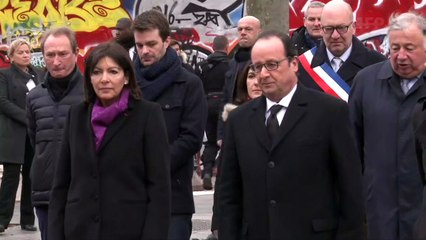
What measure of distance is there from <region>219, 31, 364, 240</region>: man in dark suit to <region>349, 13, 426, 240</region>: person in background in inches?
47.3

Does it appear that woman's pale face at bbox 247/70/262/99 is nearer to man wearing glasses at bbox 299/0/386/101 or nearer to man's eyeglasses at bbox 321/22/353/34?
man wearing glasses at bbox 299/0/386/101

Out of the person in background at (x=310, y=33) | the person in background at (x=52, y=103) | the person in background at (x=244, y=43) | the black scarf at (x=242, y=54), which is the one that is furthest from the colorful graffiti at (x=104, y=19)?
the person in background at (x=52, y=103)

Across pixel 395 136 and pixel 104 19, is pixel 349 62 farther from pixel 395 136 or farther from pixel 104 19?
pixel 104 19

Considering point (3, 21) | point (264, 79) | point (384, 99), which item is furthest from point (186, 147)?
point (3, 21)

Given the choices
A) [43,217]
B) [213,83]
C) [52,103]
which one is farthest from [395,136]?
[213,83]

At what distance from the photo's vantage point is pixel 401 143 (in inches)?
281

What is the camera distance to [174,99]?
782 centimetres

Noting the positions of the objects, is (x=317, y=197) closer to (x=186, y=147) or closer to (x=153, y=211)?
(x=153, y=211)

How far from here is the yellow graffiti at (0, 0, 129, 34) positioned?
19.8 metres

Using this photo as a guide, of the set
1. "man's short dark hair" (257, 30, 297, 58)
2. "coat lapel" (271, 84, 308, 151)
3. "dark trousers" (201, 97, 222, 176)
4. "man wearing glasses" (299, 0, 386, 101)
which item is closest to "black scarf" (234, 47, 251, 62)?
"man wearing glasses" (299, 0, 386, 101)

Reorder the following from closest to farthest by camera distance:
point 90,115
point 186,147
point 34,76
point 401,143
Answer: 1. point 90,115
2. point 401,143
3. point 186,147
4. point 34,76

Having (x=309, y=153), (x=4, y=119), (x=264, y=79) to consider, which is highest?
(x=264, y=79)

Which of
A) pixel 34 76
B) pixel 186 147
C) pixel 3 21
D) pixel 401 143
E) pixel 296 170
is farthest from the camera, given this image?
pixel 3 21

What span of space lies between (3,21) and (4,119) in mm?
6894
